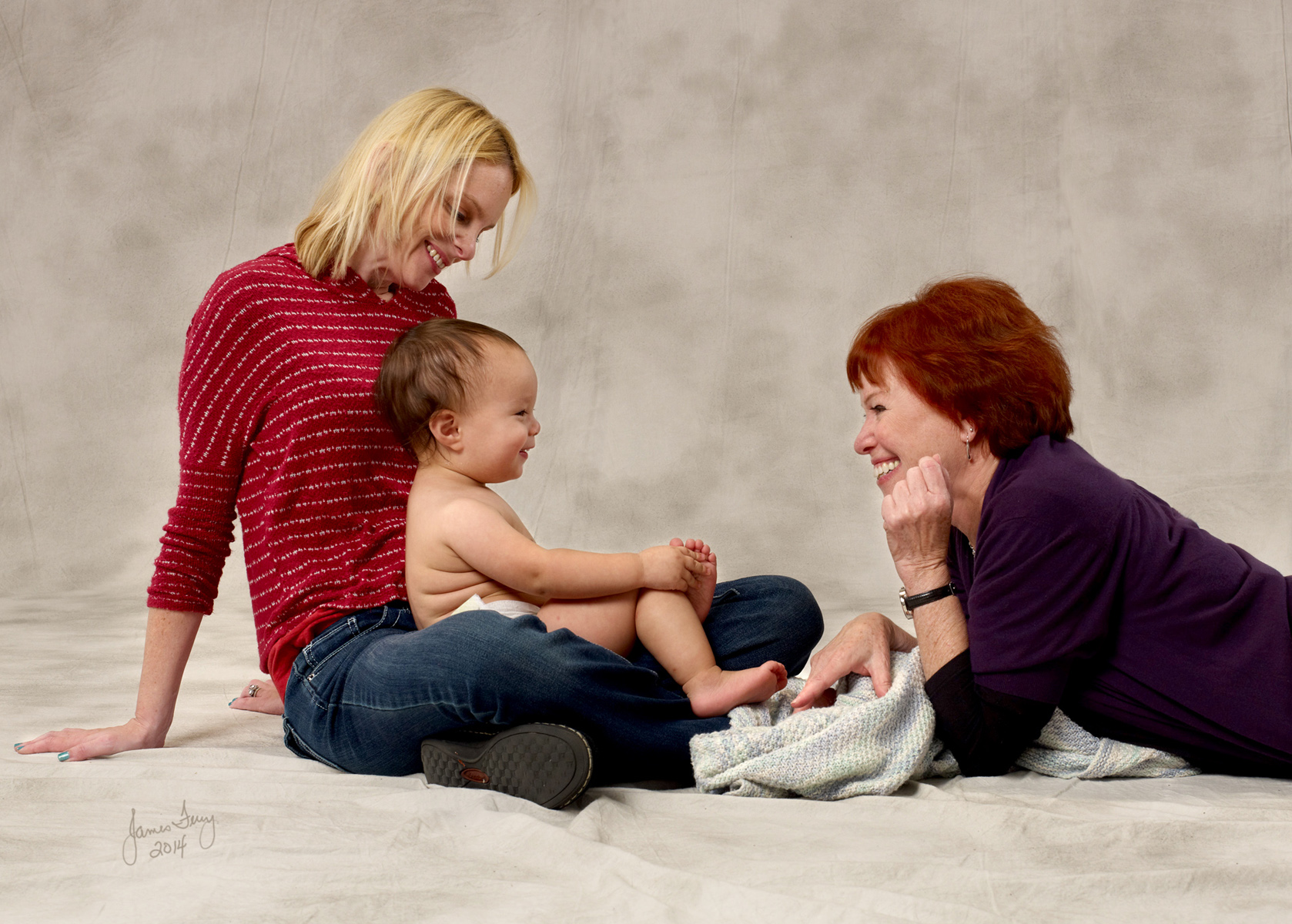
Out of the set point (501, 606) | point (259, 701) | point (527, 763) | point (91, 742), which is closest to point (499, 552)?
point (501, 606)

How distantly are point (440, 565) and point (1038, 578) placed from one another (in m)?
0.87

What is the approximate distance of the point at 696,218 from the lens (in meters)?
4.17

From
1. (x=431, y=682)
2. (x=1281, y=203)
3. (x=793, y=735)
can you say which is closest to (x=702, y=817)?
(x=793, y=735)

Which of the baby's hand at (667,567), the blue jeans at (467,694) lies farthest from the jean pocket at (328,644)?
the baby's hand at (667,567)

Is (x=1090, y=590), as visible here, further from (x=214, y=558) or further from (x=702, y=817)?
(x=214, y=558)

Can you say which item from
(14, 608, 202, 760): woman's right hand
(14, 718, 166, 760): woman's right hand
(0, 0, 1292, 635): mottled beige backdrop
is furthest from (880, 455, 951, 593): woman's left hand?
(0, 0, 1292, 635): mottled beige backdrop

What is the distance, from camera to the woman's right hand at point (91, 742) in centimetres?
184

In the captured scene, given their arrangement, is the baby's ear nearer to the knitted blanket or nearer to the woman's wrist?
the knitted blanket

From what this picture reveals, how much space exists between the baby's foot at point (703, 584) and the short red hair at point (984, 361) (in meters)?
0.38

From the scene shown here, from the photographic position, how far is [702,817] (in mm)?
1609

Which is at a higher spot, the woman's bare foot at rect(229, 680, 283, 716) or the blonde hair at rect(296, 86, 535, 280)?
the blonde hair at rect(296, 86, 535, 280)

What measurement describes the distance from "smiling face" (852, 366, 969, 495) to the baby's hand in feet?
1.05

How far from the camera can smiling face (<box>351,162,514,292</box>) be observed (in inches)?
78.8
